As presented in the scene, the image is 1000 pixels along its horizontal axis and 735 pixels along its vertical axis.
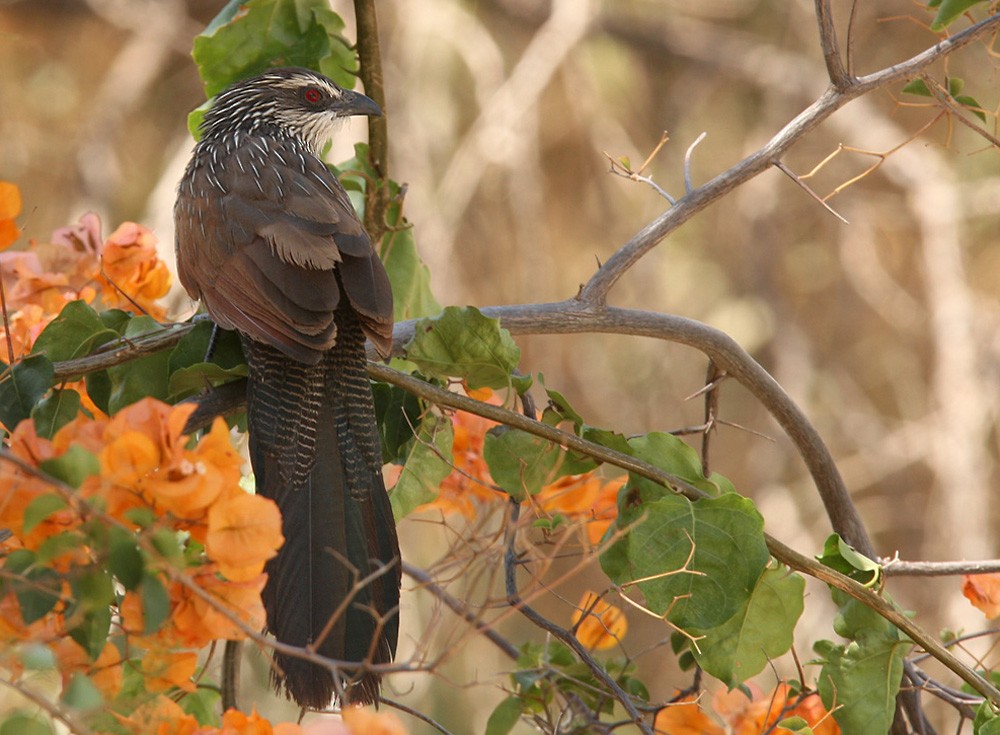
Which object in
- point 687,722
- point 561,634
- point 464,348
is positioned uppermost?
point 464,348

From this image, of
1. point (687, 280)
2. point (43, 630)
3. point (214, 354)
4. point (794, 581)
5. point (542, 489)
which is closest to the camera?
point (43, 630)

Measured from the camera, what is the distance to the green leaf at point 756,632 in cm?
166

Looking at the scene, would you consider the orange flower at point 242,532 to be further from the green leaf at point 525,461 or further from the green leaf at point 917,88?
the green leaf at point 917,88

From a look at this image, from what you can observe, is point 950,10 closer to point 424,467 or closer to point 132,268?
point 424,467

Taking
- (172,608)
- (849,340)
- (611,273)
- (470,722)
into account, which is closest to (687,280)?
(849,340)

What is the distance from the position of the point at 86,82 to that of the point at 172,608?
506 cm

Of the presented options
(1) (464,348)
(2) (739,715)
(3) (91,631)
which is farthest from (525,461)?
(3) (91,631)

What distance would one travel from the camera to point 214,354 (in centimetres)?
201

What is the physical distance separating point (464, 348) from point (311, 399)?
354mm

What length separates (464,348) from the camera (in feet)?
5.65

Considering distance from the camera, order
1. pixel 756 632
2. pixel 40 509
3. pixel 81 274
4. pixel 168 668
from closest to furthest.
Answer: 1. pixel 40 509
2. pixel 168 668
3. pixel 756 632
4. pixel 81 274

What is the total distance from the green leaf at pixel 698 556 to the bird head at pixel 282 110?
5.02 ft

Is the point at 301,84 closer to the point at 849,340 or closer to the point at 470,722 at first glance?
the point at 470,722

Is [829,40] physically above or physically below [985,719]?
above
